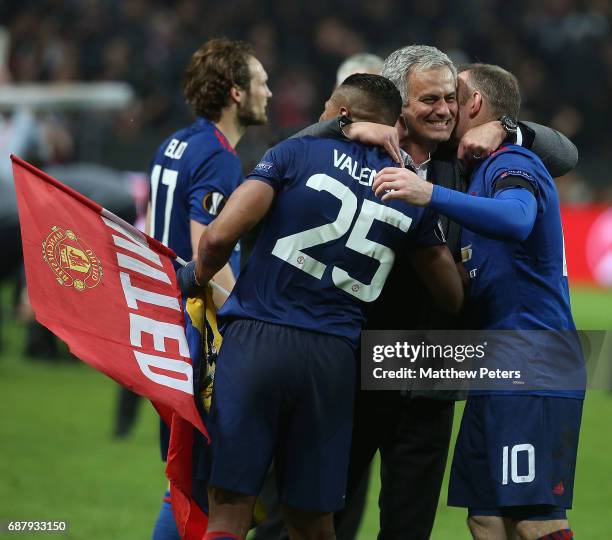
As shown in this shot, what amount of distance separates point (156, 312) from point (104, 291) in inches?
7.8

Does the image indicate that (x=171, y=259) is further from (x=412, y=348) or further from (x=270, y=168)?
(x=412, y=348)

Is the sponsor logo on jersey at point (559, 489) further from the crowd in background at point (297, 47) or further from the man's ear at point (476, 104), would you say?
the crowd in background at point (297, 47)

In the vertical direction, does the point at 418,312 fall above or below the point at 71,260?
below

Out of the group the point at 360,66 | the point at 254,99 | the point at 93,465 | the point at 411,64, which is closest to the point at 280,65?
the point at 93,465

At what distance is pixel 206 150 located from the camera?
477 centimetres

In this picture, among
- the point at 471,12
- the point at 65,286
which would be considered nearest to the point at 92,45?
the point at 471,12

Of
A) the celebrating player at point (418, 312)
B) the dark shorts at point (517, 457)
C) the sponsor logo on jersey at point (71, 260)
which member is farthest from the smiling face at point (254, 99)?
the dark shorts at point (517, 457)

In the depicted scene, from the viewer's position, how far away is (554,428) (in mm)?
3781

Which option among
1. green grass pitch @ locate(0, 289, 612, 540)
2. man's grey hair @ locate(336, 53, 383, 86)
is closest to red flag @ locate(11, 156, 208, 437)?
green grass pitch @ locate(0, 289, 612, 540)

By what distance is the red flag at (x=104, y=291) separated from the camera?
12.2ft

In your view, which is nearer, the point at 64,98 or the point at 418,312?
the point at 418,312

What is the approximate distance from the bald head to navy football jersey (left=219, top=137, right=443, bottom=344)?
0.13 m

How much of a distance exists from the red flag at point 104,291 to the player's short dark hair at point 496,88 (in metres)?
1.26

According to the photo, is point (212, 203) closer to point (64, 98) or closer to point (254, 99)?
point (254, 99)
